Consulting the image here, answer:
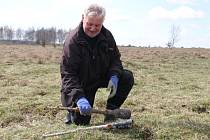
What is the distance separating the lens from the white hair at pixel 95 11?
5.64 m

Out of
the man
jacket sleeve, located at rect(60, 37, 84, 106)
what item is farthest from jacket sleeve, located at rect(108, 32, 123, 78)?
jacket sleeve, located at rect(60, 37, 84, 106)

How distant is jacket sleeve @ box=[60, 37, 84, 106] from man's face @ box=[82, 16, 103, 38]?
27cm

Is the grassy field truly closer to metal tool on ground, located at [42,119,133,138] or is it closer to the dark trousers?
metal tool on ground, located at [42,119,133,138]

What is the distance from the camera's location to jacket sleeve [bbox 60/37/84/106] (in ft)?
19.3

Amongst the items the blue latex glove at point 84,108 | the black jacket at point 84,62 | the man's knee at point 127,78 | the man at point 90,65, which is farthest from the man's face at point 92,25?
the blue latex glove at point 84,108

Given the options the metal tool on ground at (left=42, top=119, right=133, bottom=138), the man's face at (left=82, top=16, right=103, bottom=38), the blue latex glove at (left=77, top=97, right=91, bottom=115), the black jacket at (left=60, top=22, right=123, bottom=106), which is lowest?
the metal tool on ground at (left=42, top=119, right=133, bottom=138)

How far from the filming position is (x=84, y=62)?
6066 millimetres

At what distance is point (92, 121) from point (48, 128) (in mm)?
859

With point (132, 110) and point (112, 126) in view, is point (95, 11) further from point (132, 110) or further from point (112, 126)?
point (132, 110)

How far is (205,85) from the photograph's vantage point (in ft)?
42.0

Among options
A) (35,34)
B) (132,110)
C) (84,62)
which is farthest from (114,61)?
(35,34)

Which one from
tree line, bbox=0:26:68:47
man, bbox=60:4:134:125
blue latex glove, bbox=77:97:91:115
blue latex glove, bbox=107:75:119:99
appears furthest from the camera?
tree line, bbox=0:26:68:47

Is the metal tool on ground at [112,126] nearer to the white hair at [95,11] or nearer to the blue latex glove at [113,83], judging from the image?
the blue latex glove at [113,83]

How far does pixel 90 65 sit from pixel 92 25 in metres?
0.62
